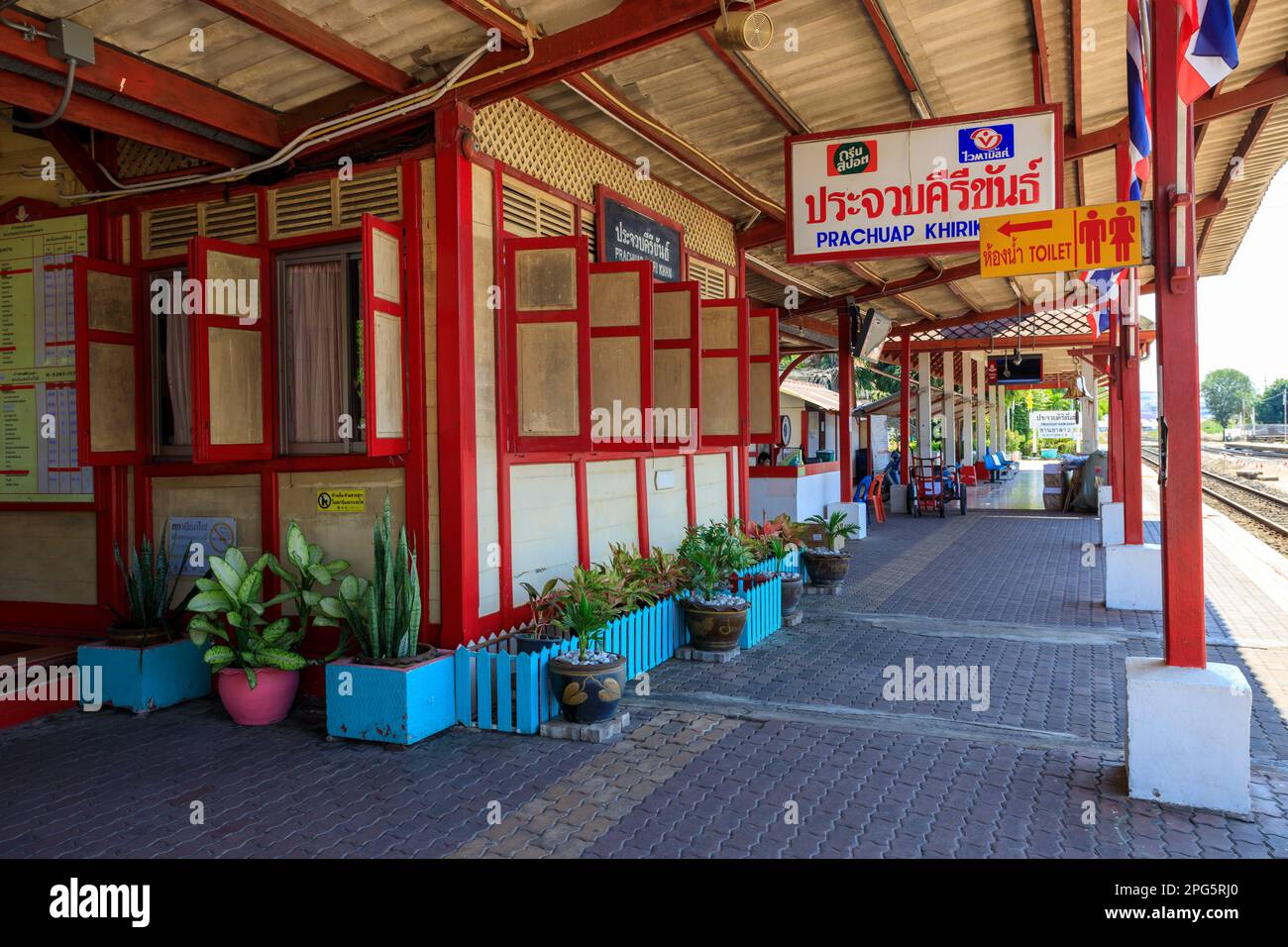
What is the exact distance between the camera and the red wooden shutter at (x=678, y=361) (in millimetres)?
6859

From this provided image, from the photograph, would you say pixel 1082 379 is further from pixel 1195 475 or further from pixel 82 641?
pixel 82 641

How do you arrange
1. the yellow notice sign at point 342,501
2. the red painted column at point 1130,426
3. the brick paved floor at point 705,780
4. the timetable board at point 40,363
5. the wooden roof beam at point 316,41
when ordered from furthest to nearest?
the red painted column at point 1130,426
the timetable board at point 40,363
the yellow notice sign at point 342,501
the wooden roof beam at point 316,41
the brick paved floor at point 705,780

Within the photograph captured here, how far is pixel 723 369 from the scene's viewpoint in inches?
296

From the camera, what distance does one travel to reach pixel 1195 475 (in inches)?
161

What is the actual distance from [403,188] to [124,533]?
322 cm

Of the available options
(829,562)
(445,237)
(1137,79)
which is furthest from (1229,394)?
(445,237)

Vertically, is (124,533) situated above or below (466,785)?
above

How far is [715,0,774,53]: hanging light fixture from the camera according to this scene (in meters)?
4.02

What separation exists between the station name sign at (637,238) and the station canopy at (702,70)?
1.59 feet

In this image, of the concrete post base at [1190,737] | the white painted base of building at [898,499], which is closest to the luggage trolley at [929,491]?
the white painted base of building at [898,499]

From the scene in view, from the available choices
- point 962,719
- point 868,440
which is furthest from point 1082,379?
point 962,719

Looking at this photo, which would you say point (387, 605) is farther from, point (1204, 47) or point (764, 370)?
point (764, 370)

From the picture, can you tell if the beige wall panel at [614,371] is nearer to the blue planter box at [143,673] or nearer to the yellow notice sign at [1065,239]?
Result: the yellow notice sign at [1065,239]

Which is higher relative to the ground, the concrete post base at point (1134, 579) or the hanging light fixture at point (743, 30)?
the hanging light fixture at point (743, 30)
